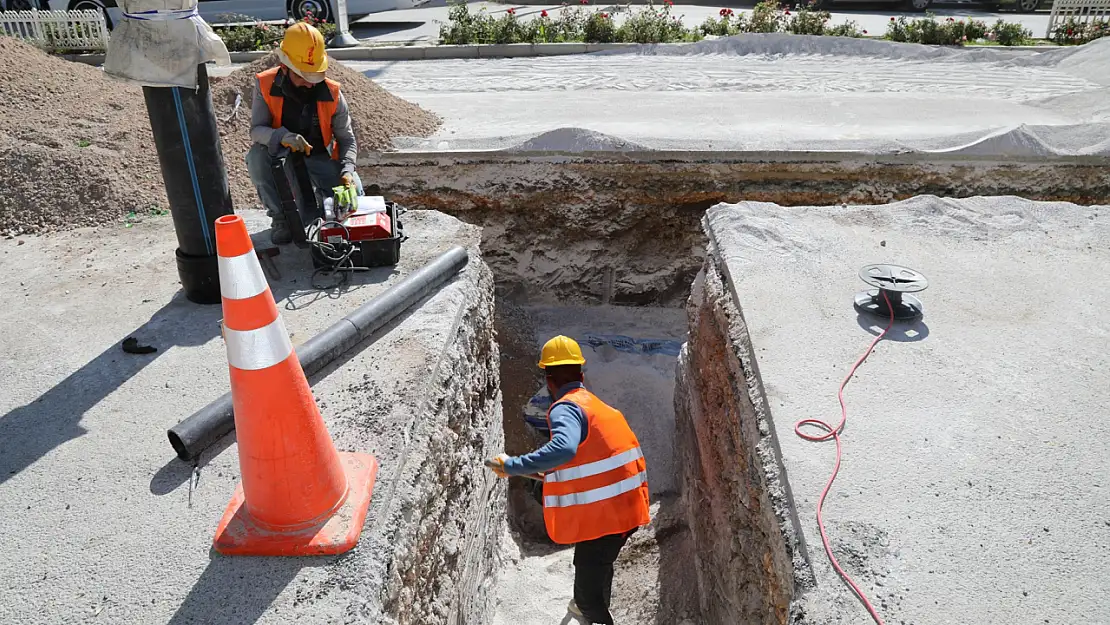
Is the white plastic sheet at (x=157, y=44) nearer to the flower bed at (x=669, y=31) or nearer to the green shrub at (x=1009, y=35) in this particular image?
the flower bed at (x=669, y=31)

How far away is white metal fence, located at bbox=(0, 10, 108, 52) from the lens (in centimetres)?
1095

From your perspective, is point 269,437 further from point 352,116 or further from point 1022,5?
point 1022,5

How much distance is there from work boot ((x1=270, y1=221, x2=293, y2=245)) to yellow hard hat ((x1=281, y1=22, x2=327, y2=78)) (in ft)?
3.30

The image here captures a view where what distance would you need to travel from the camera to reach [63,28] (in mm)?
11125

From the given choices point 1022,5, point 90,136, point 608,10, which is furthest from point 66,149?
point 1022,5

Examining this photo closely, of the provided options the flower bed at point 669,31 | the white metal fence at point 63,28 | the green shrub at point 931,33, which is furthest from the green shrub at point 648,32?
the white metal fence at point 63,28

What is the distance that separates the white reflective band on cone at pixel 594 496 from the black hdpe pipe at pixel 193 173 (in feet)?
7.06

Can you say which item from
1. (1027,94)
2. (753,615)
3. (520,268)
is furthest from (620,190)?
(1027,94)

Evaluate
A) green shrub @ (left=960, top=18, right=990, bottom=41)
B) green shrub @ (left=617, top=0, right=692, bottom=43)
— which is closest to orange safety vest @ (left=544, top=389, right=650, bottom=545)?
green shrub @ (left=617, top=0, right=692, bottom=43)

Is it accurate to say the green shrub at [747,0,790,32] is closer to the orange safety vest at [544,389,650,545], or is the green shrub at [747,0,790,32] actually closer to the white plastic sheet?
the white plastic sheet

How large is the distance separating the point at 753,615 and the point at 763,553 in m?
0.33

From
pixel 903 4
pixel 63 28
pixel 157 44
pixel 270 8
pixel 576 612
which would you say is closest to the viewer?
pixel 157 44

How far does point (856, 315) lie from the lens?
3.77 metres

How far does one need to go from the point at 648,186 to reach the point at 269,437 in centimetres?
493
